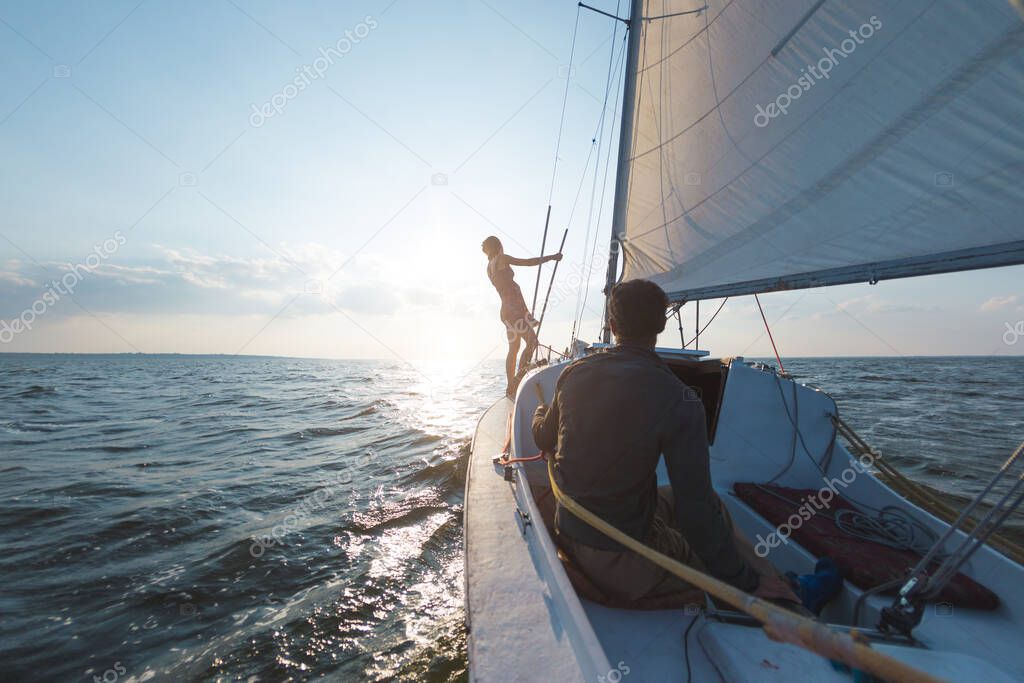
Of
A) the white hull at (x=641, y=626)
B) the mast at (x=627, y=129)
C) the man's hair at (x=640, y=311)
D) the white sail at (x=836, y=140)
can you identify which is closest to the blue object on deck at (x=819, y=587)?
the white hull at (x=641, y=626)

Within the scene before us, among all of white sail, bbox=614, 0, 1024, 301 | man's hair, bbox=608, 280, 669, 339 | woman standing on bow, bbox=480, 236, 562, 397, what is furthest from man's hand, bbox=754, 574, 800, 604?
woman standing on bow, bbox=480, 236, 562, 397

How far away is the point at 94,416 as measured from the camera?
10.1 metres

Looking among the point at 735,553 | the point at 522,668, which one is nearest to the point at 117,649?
the point at 522,668

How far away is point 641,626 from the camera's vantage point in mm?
1667

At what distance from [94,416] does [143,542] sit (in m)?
9.31

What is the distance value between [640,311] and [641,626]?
1.23m

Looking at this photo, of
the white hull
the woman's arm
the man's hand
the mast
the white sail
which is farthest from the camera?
the woman's arm

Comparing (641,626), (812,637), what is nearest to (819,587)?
(641,626)

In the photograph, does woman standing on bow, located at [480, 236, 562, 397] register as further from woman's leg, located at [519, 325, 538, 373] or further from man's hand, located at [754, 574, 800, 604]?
man's hand, located at [754, 574, 800, 604]

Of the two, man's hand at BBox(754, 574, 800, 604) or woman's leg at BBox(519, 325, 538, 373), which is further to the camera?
woman's leg at BBox(519, 325, 538, 373)

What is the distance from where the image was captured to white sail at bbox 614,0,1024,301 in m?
1.97

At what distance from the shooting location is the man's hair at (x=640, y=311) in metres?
1.67

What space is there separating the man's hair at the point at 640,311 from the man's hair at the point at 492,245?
4543 millimetres

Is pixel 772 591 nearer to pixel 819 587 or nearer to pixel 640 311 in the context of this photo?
pixel 819 587
